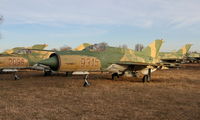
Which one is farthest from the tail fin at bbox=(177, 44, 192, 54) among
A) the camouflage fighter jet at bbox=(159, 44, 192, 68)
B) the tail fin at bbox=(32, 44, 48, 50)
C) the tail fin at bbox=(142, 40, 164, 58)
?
the tail fin at bbox=(32, 44, 48, 50)

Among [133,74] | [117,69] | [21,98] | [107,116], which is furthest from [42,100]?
[133,74]

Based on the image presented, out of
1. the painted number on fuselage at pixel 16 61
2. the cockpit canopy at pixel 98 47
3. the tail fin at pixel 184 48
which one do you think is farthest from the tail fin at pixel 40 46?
the tail fin at pixel 184 48

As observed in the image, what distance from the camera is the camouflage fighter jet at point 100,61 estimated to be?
35.8 feet

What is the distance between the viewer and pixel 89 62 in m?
11.8

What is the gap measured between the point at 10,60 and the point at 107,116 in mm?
11936

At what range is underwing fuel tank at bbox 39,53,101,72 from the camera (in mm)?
10781

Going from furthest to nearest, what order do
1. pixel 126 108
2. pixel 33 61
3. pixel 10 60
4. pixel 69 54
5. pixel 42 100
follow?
pixel 33 61 → pixel 10 60 → pixel 69 54 → pixel 42 100 → pixel 126 108

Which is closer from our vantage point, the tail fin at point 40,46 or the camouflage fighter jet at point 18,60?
the camouflage fighter jet at point 18,60

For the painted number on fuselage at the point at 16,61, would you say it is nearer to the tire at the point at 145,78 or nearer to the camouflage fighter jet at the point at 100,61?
the camouflage fighter jet at the point at 100,61

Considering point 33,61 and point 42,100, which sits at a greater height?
point 33,61

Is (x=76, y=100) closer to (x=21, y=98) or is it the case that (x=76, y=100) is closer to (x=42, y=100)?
(x=42, y=100)

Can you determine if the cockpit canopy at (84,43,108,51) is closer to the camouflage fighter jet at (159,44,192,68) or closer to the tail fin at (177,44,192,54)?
the camouflage fighter jet at (159,44,192,68)

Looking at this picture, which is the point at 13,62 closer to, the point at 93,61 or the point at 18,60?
the point at 18,60

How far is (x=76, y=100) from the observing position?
786 cm
